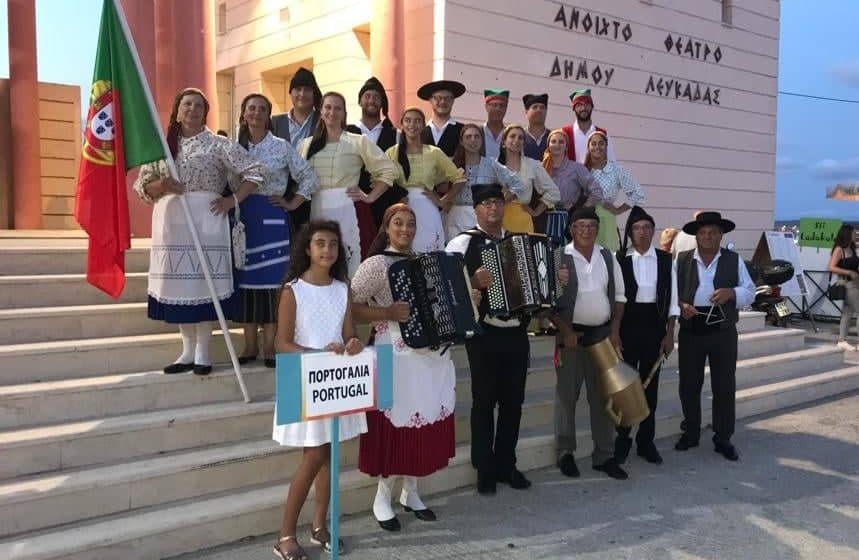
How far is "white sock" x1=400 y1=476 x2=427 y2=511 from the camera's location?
163 inches

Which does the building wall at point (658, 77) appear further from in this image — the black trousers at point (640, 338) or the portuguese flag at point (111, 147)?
the portuguese flag at point (111, 147)

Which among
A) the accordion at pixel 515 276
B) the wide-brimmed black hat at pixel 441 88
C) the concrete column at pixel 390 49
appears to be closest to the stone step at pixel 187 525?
the accordion at pixel 515 276

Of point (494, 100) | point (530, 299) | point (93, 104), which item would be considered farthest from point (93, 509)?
point (494, 100)

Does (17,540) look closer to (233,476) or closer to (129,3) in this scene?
(233,476)

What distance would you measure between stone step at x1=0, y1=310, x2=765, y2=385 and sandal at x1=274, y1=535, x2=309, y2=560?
1.60 m

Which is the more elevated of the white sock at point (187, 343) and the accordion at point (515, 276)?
the accordion at point (515, 276)

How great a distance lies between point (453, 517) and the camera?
4.18 m

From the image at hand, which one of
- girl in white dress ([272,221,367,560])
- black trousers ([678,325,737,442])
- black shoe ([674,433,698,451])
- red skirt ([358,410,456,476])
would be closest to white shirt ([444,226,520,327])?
red skirt ([358,410,456,476])

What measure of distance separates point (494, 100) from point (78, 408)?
377 cm

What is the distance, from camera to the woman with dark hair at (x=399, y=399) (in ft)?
12.5

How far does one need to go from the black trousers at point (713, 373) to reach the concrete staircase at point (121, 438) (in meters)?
0.53

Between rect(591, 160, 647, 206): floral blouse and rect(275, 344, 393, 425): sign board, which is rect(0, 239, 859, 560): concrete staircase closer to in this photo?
rect(275, 344, 393, 425): sign board

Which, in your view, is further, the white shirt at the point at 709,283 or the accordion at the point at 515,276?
the white shirt at the point at 709,283

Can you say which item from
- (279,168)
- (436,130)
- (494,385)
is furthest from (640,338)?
(279,168)
